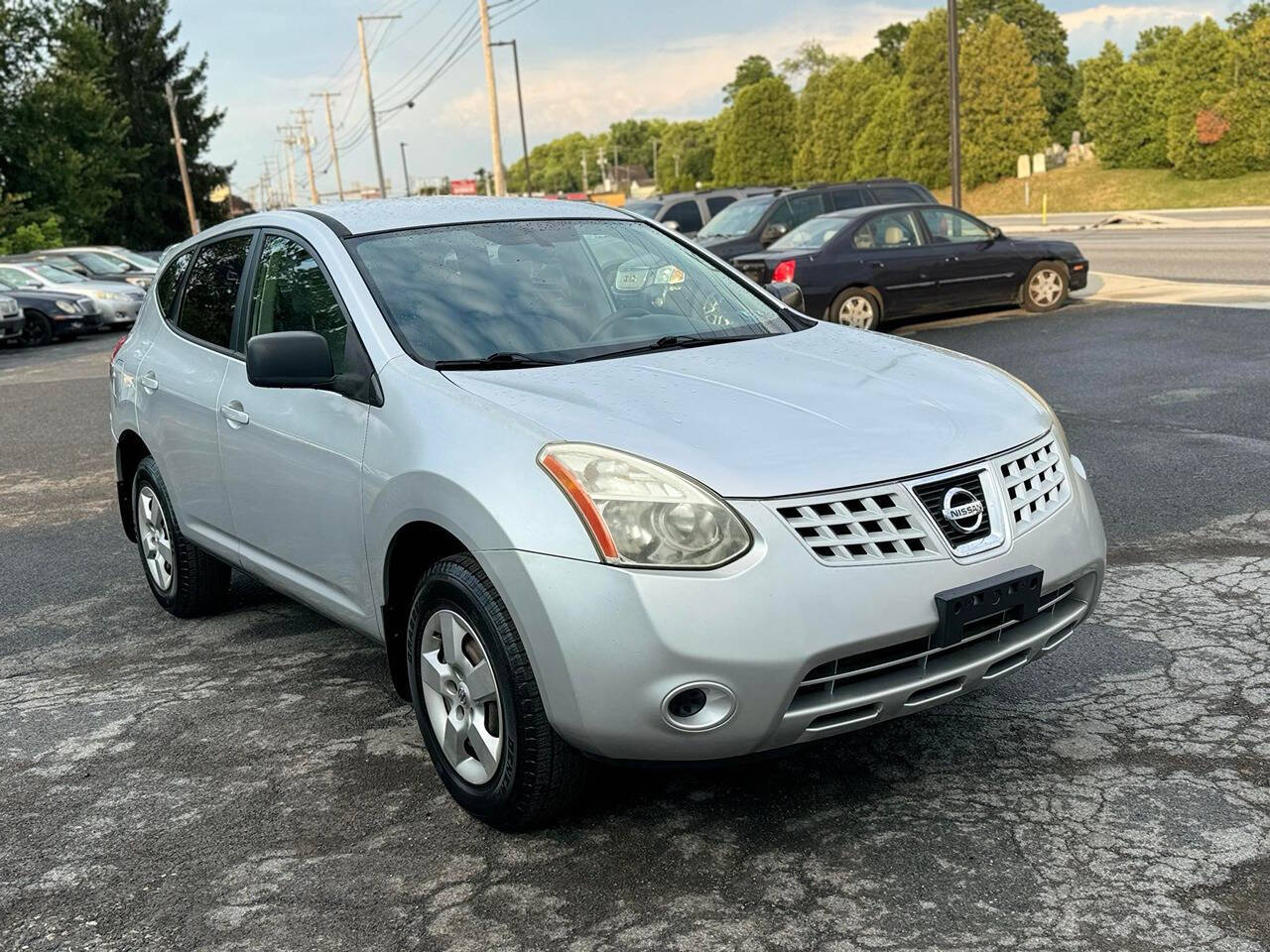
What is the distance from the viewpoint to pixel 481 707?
3.51m

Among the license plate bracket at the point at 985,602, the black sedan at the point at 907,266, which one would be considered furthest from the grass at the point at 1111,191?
the license plate bracket at the point at 985,602

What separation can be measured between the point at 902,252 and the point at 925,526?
41.2 ft

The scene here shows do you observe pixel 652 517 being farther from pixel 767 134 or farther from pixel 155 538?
pixel 767 134

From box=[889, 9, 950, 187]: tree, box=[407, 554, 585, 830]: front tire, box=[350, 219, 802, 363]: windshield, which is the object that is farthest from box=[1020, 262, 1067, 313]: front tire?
box=[889, 9, 950, 187]: tree

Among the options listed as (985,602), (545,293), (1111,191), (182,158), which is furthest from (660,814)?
(182,158)

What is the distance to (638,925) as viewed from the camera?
306 cm

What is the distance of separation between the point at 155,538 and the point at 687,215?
18.6 m

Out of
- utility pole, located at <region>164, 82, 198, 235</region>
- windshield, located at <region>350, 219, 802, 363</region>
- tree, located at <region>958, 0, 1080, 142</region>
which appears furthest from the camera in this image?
tree, located at <region>958, 0, 1080, 142</region>

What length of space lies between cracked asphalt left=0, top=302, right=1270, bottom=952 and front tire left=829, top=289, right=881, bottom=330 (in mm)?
9280

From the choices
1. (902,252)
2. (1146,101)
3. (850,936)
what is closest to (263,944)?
(850,936)

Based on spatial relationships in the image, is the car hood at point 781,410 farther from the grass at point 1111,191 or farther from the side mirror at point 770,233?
the grass at point 1111,191

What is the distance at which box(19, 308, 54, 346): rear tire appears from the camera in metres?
23.2

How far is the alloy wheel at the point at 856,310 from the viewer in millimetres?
14945

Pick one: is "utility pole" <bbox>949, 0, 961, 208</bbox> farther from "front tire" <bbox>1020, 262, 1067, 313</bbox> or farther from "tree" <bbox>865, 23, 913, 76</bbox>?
"tree" <bbox>865, 23, 913, 76</bbox>
